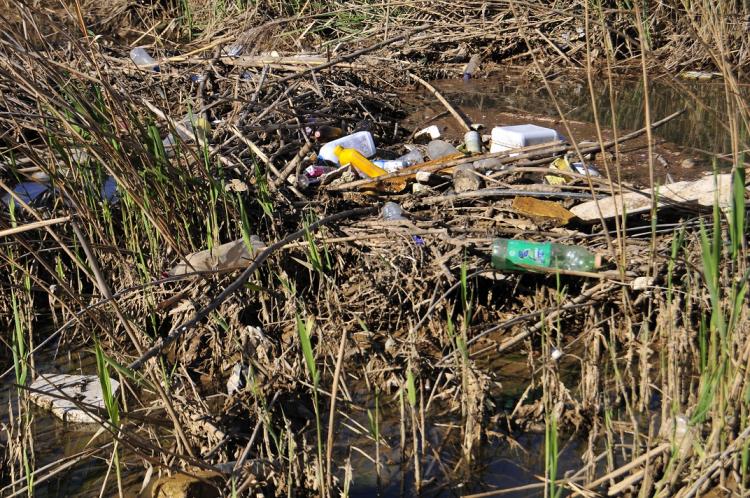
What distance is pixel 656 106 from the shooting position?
557 cm

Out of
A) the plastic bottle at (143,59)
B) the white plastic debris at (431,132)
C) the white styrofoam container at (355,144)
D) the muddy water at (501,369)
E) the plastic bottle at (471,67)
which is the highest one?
the plastic bottle at (143,59)

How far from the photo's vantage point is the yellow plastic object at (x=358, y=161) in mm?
4324

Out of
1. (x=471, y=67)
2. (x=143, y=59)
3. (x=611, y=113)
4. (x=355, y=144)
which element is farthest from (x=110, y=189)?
(x=471, y=67)

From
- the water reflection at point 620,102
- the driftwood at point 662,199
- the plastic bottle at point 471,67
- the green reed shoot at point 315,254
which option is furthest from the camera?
the plastic bottle at point 471,67

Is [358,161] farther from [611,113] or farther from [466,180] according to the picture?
[611,113]

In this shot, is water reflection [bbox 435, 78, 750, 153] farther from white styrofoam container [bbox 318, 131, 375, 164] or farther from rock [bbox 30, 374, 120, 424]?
rock [bbox 30, 374, 120, 424]

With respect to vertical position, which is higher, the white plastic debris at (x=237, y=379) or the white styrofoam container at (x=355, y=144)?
the white styrofoam container at (x=355, y=144)

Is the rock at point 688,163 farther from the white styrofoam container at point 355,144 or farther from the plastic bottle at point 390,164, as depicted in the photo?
the white styrofoam container at point 355,144

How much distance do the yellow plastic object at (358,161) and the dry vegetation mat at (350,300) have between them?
0.13 metres

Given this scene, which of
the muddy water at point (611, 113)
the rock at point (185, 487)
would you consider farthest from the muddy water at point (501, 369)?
the rock at point (185, 487)

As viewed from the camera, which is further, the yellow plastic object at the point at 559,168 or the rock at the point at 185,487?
the yellow plastic object at the point at 559,168

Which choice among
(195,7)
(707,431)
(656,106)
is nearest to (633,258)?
(707,431)

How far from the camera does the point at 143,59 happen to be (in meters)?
6.08

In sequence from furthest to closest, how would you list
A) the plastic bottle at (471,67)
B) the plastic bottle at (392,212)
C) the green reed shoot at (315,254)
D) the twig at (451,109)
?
the plastic bottle at (471,67) → the twig at (451,109) → the plastic bottle at (392,212) → the green reed shoot at (315,254)
